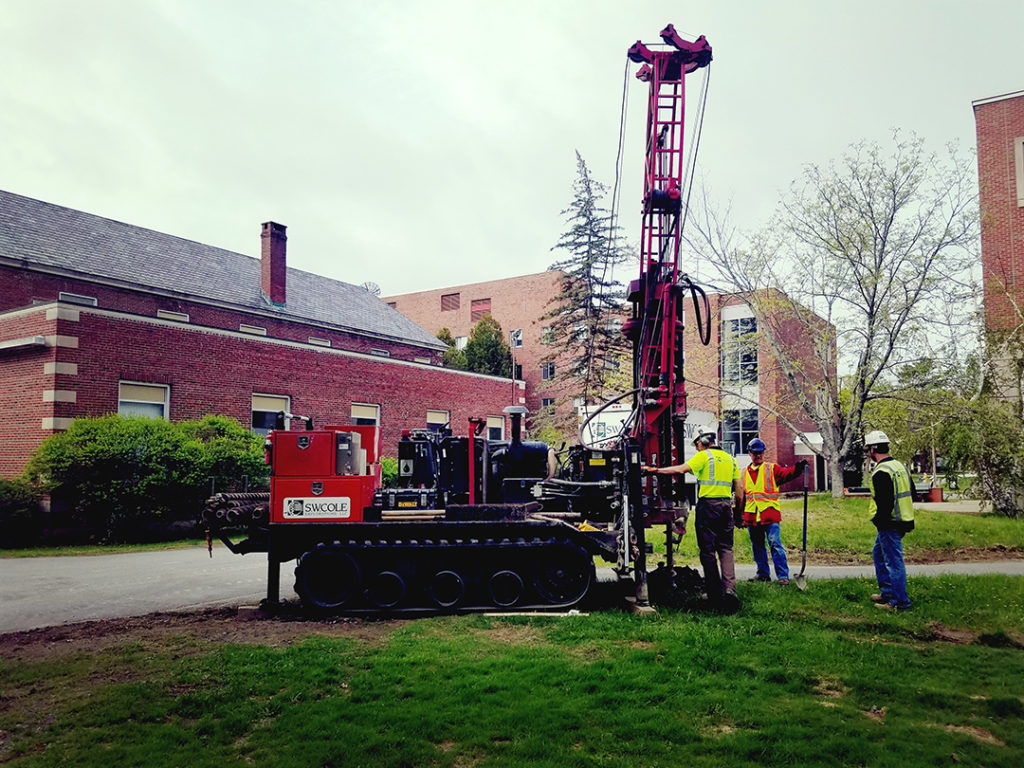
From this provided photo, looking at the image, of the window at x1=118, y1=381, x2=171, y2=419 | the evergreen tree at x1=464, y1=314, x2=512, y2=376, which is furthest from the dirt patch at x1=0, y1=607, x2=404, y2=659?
the evergreen tree at x1=464, y1=314, x2=512, y2=376

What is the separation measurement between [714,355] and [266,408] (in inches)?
565

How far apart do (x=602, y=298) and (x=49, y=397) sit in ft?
72.5

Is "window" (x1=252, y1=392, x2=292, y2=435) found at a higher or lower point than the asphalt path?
higher

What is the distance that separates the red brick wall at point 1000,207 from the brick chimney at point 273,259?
78.0ft

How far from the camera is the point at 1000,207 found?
72.0 feet

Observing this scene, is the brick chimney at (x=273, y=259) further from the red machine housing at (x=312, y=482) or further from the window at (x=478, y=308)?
the window at (x=478, y=308)

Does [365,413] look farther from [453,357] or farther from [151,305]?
[453,357]

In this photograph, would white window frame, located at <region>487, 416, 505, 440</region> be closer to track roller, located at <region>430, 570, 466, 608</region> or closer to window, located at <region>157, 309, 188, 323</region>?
window, located at <region>157, 309, 188, 323</region>

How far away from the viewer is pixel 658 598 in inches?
368

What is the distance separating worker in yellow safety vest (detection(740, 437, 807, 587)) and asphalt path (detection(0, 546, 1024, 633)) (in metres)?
0.72

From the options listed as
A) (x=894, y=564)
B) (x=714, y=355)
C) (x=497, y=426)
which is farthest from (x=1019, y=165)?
(x=497, y=426)

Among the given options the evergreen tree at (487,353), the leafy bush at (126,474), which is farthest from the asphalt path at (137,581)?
the evergreen tree at (487,353)

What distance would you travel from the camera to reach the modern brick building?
973 inches

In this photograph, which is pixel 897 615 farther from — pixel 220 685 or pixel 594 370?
pixel 594 370
